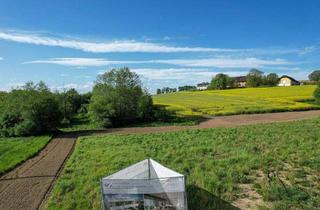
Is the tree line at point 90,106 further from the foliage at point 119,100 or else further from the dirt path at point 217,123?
the dirt path at point 217,123

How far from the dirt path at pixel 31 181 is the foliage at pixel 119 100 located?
1416 centimetres

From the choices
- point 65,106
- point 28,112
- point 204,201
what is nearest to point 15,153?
point 28,112

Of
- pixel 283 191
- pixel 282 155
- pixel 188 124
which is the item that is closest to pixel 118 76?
pixel 188 124

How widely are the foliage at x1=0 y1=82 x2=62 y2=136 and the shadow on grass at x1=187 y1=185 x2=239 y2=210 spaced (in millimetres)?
18644

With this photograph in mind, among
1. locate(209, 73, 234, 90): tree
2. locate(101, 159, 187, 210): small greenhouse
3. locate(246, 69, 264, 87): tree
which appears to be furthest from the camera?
locate(209, 73, 234, 90): tree

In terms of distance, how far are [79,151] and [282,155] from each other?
29.7ft

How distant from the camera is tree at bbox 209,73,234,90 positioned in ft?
335

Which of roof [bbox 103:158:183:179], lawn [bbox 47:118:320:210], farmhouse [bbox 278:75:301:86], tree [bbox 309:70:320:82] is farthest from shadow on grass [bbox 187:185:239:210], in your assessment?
farmhouse [bbox 278:75:301:86]

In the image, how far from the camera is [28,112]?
24.2 m

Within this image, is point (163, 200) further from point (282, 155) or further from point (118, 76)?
point (118, 76)

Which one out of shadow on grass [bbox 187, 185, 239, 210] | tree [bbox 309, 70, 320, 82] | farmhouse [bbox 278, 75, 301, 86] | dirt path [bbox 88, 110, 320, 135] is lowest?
dirt path [bbox 88, 110, 320, 135]

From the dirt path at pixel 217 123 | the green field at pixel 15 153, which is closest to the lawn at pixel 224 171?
the green field at pixel 15 153

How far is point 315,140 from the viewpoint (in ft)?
49.5

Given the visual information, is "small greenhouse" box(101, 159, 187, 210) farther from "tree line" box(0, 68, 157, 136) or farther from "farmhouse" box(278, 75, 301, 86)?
"farmhouse" box(278, 75, 301, 86)
